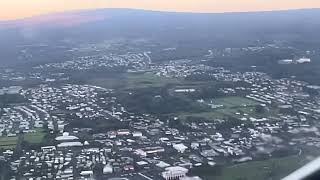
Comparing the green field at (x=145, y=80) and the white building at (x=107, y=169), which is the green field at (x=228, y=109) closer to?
the green field at (x=145, y=80)

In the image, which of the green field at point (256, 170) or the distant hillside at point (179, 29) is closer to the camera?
the green field at point (256, 170)

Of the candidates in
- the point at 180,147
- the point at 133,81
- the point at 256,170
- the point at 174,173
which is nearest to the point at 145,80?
the point at 133,81

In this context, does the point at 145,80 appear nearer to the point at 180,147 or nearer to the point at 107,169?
the point at 180,147

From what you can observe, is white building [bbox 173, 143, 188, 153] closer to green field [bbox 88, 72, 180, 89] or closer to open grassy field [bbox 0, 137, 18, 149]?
open grassy field [bbox 0, 137, 18, 149]

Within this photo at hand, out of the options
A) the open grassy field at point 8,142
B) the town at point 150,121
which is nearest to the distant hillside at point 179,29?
the town at point 150,121

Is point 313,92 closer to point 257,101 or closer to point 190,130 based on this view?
point 257,101

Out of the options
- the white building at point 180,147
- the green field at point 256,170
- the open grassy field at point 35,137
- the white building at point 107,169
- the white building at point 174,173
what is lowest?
the open grassy field at point 35,137

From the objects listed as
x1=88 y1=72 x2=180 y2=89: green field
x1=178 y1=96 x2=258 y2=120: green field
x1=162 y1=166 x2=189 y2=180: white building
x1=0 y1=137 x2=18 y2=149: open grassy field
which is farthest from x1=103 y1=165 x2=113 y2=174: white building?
x1=88 y1=72 x2=180 y2=89: green field
